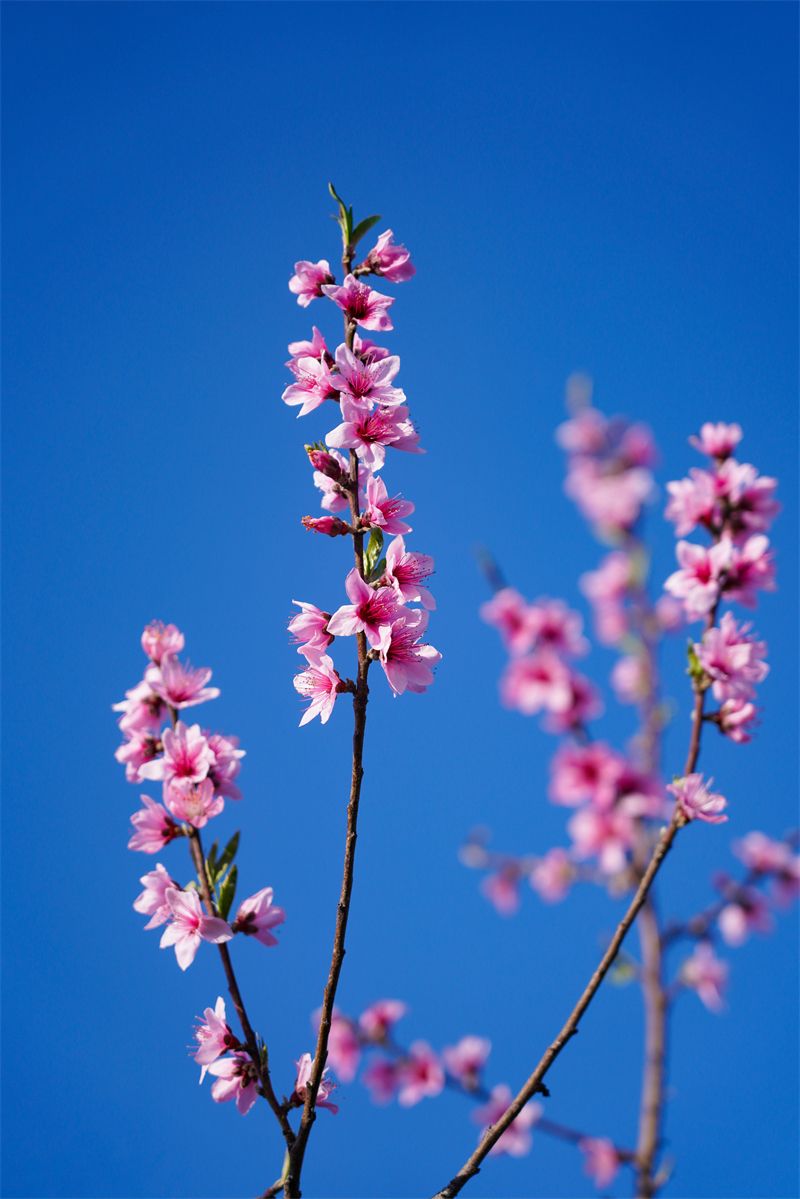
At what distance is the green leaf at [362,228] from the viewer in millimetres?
2066

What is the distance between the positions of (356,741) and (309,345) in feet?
2.94

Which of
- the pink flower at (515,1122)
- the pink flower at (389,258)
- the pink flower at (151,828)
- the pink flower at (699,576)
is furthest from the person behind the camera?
the pink flower at (515,1122)

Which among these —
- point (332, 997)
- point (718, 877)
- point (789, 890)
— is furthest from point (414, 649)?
point (789, 890)

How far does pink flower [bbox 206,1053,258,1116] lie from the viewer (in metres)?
1.72

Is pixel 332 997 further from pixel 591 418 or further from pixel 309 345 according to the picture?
pixel 591 418

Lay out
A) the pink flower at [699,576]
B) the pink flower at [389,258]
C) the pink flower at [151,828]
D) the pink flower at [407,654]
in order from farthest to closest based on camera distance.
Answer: the pink flower at [699,576] → the pink flower at [389,258] → the pink flower at [151,828] → the pink flower at [407,654]

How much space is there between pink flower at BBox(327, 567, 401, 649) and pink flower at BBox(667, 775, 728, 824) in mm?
790

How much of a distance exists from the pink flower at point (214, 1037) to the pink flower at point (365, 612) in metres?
0.78

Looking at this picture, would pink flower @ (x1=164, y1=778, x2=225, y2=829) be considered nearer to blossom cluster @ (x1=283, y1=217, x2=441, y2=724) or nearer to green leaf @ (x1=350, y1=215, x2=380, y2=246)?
blossom cluster @ (x1=283, y1=217, x2=441, y2=724)

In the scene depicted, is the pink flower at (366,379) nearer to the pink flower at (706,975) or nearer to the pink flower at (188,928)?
the pink flower at (188,928)

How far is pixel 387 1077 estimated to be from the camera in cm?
526

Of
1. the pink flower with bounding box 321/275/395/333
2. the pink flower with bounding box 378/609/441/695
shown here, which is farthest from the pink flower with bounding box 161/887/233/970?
the pink flower with bounding box 321/275/395/333

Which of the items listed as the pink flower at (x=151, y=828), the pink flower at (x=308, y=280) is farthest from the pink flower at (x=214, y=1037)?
the pink flower at (x=308, y=280)

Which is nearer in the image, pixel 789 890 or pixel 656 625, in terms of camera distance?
pixel 656 625
